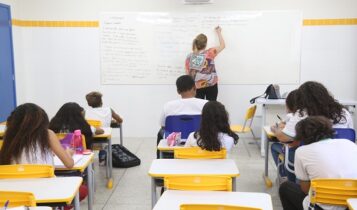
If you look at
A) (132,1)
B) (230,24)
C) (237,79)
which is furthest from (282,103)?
(132,1)

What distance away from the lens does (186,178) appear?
7.27ft

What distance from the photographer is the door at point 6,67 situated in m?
5.95

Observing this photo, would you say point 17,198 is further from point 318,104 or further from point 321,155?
point 318,104

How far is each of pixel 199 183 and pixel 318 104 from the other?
5.12ft

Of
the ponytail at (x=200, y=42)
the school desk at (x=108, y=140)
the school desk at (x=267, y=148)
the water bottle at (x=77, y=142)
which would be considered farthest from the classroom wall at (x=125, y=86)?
the water bottle at (x=77, y=142)

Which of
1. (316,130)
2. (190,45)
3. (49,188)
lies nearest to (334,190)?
(316,130)

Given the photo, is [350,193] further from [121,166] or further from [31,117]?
[121,166]

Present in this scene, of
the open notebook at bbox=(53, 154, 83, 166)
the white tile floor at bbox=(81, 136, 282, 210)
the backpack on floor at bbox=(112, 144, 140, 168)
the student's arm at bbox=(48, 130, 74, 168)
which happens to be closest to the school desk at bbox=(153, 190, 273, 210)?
the student's arm at bbox=(48, 130, 74, 168)

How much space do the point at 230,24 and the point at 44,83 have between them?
3.55 m

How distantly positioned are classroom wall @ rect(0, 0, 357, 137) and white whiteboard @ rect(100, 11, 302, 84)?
13 centimetres

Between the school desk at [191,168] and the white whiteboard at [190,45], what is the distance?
3.92 meters

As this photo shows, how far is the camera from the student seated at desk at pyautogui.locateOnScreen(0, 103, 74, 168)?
103 inches

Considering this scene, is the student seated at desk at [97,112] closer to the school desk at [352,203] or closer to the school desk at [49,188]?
the school desk at [49,188]

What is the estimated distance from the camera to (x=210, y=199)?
206cm
